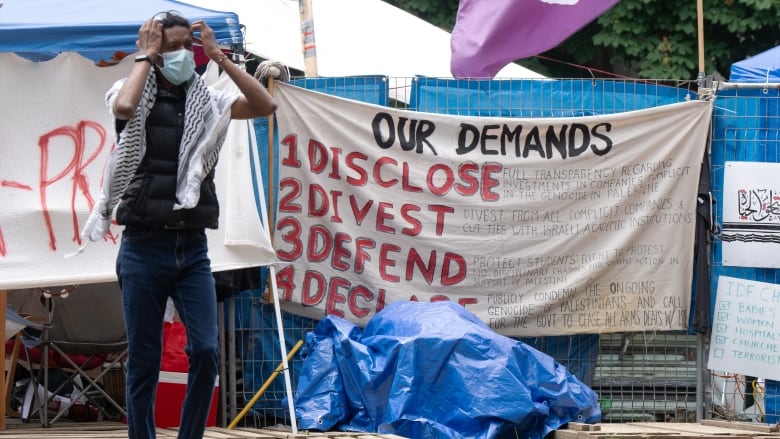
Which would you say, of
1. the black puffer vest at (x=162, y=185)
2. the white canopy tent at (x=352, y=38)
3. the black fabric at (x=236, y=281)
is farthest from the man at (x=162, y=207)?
the white canopy tent at (x=352, y=38)

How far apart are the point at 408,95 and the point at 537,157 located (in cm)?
103

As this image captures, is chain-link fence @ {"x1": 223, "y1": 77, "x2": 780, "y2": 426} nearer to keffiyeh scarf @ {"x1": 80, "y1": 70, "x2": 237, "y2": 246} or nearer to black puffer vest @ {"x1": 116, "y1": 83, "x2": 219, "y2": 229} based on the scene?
keffiyeh scarf @ {"x1": 80, "y1": 70, "x2": 237, "y2": 246}

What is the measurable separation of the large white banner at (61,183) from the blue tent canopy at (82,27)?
196mm

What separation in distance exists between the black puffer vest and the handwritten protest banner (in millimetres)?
4544

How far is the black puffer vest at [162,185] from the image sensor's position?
5.21 meters

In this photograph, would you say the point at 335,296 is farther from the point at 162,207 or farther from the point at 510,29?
the point at 162,207

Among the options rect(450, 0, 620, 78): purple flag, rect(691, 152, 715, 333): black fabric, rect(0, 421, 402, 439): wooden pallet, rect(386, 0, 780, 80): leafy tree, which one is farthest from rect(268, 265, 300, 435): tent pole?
rect(386, 0, 780, 80): leafy tree

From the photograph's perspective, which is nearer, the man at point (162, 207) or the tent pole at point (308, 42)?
the man at point (162, 207)

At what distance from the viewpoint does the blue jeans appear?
5234 millimetres

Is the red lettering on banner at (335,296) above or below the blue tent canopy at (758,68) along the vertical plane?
below

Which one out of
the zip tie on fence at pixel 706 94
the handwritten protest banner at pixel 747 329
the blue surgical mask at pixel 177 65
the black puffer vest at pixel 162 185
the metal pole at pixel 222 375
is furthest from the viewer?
the zip tie on fence at pixel 706 94

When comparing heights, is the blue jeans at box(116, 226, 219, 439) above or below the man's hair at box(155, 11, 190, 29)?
below

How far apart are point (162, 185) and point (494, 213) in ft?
12.2

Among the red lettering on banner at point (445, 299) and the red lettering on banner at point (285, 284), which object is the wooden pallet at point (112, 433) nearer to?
the red lettering on banner at point (285, 284)
